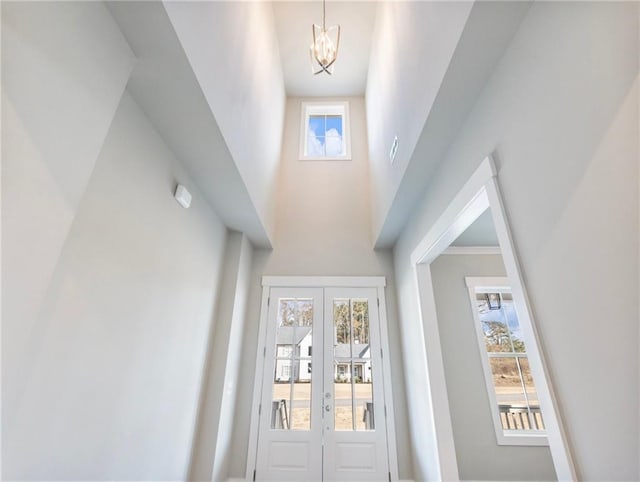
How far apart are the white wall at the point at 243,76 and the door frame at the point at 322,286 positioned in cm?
78

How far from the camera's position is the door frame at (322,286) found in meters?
3.09

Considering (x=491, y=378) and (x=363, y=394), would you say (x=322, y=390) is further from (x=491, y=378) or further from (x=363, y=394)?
(x=491, y=378)

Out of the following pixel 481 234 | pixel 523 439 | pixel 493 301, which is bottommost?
pixel 523 439

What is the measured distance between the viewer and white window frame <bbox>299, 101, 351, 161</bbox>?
465 cm

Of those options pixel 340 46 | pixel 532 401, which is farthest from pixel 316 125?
pixel 532 401

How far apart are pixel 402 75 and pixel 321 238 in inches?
88.1

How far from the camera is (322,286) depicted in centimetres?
379

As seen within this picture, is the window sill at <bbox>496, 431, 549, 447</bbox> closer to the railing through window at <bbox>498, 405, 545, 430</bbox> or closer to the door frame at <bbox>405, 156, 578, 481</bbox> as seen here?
the railing through window at <bbox>498, 405, 545, 430</bbox>

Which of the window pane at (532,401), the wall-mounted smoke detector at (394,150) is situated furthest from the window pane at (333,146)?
the window pane at (532,401)

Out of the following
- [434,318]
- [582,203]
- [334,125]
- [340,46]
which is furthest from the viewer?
[334,125]

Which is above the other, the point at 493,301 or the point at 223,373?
the point at 493,301

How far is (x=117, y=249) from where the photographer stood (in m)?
1.63

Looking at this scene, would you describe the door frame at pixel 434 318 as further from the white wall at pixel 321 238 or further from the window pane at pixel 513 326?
the window pane at pixel 513 326

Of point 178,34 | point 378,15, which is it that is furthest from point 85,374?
point 378,15
